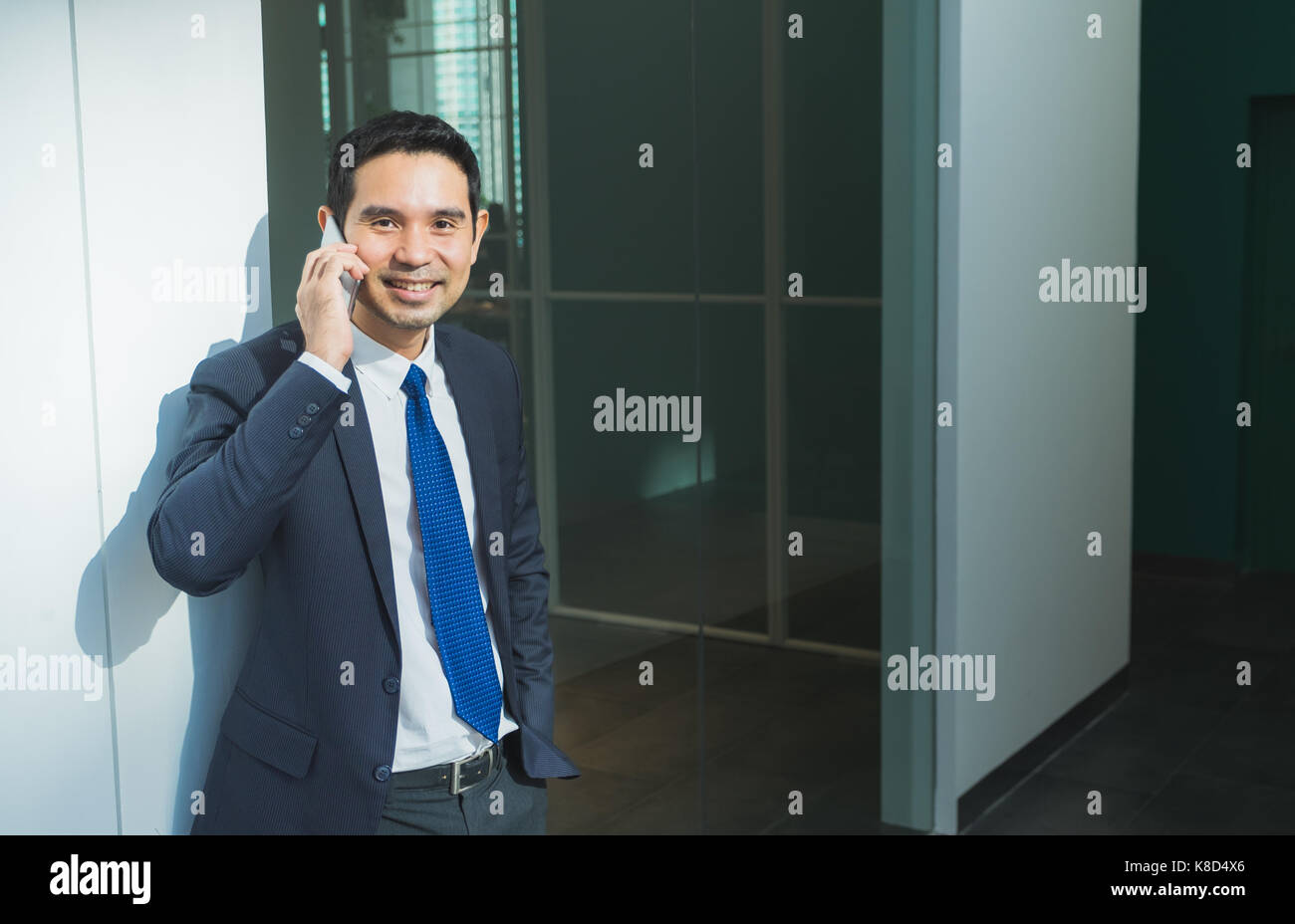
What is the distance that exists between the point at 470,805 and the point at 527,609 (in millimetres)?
409

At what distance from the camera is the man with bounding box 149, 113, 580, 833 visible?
70.3 inches

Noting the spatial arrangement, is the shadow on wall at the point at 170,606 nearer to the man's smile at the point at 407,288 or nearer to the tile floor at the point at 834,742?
→ the man's smile at the point at 407,288

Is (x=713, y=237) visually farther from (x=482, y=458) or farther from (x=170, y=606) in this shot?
(x=170, y=606)

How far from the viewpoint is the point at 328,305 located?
175 centimetres

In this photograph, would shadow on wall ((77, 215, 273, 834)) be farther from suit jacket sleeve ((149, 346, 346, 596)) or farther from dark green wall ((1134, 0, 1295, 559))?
dark green wall ((1134, 0, 1295, 559))

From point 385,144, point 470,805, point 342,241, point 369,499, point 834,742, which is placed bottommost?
point 834,742

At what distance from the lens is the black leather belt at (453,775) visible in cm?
195

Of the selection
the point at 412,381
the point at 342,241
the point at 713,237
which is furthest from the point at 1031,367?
the point at 342,241

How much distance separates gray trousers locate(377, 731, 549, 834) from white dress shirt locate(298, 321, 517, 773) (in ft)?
0.13

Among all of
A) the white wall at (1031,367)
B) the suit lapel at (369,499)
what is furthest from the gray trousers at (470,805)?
the white wall at (1031,367)

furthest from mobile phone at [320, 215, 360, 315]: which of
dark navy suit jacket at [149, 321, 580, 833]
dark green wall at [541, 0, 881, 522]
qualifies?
dark green wall at [541, 0, 881, 522]

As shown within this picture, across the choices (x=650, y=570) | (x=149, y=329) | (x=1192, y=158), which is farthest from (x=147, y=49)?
(x=1192, y=158)

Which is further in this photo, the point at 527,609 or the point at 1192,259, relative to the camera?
the point at 1192,259

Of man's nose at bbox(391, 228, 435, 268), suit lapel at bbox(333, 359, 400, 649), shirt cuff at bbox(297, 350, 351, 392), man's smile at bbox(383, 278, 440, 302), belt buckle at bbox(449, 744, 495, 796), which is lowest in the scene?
belt buckle at bbox(449, 744, 495, 796)
